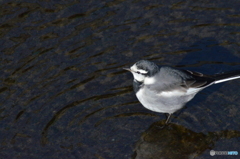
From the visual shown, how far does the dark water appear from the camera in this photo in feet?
25.7

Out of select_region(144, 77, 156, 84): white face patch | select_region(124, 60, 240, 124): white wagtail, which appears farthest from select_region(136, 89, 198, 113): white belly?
select_region(144, 77, 156, 84): white face patch

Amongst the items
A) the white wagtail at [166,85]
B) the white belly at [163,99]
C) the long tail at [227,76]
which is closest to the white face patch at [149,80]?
the white wagtail at [166,85]

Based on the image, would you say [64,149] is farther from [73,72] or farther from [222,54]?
[222,54]

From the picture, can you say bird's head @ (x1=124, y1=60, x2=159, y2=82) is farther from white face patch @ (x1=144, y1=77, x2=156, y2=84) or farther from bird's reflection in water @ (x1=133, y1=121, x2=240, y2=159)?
bird's reflection in water @ (x1=133, y1=121, x2=240, y2=159)

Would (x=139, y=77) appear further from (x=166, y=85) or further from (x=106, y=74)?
(x=106, y=74)

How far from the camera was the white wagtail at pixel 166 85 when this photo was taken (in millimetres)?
7750

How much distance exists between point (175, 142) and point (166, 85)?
116 centimetres

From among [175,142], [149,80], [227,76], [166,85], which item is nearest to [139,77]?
[149,80]

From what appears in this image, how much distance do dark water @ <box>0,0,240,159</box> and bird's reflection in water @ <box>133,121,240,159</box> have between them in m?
0.02

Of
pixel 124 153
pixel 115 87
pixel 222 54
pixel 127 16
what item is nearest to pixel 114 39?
pixel 127 16

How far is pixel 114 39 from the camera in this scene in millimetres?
10148

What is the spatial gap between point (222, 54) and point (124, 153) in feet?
11.9

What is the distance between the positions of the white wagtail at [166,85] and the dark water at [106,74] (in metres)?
0.66

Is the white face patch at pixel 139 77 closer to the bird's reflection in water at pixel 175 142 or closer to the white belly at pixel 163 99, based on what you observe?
the white belly at pixel 163 99
